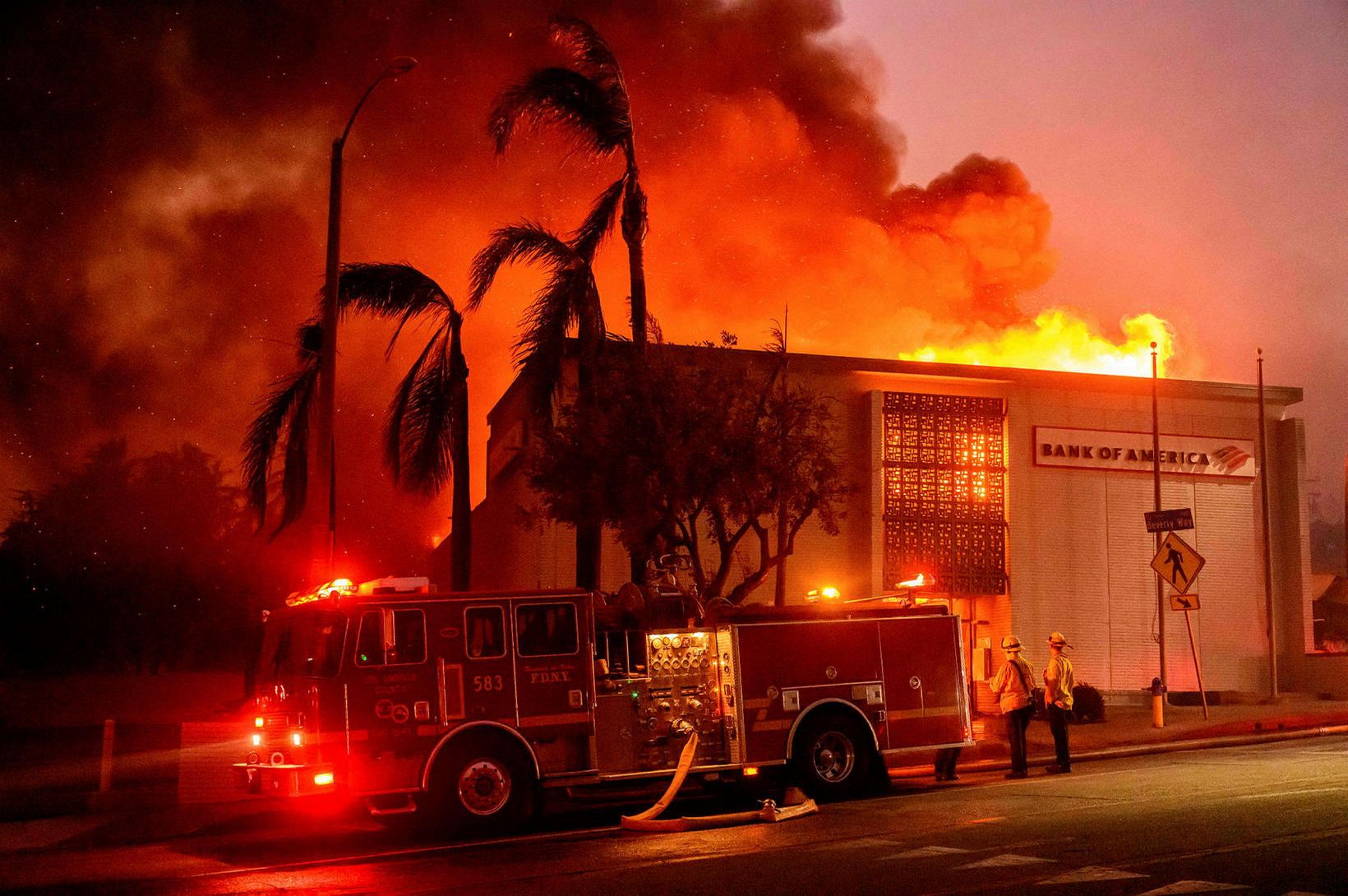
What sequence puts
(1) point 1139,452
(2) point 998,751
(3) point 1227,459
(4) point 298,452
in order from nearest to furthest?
1. (2) point 998,751
2. (4) point 298,452
3. (1) point 1139,452
4. (3) point 1227,459

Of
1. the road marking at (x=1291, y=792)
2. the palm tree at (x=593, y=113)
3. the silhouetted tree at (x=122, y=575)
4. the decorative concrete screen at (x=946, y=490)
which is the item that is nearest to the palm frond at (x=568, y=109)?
the palm tree at (x=593, y=113)

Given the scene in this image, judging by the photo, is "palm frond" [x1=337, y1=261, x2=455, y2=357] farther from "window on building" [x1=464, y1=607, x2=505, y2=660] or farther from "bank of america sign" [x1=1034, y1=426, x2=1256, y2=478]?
"bank of america sign" [x1=1034, y1=426, x2=1256, y2=478]

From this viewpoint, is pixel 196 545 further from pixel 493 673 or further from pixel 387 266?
pixel 493 673

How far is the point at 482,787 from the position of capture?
12.7 m

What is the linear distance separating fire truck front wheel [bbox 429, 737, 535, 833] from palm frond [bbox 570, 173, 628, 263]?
9837 mm

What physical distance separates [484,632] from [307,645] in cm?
170

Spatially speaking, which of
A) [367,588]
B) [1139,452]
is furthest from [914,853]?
[1139,452]

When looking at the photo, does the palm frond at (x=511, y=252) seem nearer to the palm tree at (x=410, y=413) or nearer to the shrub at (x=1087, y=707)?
the palm tree at (x=410, y=413)

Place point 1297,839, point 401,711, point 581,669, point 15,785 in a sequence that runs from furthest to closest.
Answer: point 15,785
point 581,669
point 401,711
point 1297,839

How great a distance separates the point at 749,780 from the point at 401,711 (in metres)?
4.93

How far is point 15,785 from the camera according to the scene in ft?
66.0

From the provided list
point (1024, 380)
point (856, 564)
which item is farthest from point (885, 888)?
point (1024, 380)

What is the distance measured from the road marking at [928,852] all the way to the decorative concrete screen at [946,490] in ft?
55.0

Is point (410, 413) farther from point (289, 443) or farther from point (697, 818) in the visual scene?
point (697, 818)
